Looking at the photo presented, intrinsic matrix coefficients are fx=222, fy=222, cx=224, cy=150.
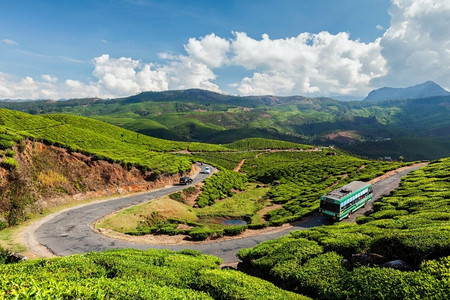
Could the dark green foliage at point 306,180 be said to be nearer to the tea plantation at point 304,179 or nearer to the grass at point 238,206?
the tea plantation at point 304,179

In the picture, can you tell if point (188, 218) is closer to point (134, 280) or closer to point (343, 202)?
point (343, 202)

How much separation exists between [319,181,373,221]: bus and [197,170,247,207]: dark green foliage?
25533 mm

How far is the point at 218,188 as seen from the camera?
59.2m

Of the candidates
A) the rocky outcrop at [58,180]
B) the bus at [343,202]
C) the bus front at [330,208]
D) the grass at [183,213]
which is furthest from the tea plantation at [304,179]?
the rocky outcrop at [58,180]

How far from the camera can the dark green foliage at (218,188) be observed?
51300mm

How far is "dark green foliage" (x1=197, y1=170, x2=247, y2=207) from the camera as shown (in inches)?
2020

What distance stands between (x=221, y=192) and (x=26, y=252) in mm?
39718

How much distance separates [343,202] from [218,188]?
3337 centimetres

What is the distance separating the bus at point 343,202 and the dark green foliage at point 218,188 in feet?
83.8

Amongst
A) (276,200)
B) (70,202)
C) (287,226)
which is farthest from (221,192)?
(70,202)

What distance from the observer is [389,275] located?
35.5 ft

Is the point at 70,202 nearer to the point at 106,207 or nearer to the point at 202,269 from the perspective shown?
the point at 106,207

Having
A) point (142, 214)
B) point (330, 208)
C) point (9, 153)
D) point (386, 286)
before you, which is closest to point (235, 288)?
point (386, 286)

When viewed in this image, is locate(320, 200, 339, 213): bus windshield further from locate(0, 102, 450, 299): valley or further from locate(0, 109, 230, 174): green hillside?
locate(0, 109, 230, 174): green hillside
